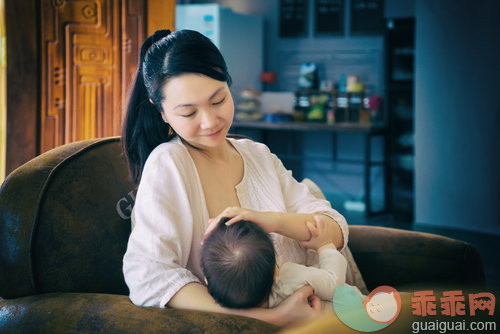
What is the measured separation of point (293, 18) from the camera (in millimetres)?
6668

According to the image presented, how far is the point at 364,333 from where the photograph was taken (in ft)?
3.38

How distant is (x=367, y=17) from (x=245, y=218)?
553 centimetres

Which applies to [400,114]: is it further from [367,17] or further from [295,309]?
[295,309]

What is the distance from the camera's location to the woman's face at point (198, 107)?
1.21m

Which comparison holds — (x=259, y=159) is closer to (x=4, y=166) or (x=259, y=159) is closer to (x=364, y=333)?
(x=364, y=333)

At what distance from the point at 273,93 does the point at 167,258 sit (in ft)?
17.6

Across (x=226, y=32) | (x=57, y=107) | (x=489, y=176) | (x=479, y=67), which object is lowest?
(x=489, y=176)

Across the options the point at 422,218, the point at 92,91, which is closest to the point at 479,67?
the point at 422,218

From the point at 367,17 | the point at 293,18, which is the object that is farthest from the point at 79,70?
the point at 293,18

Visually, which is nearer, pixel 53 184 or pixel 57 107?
pixel 53 184

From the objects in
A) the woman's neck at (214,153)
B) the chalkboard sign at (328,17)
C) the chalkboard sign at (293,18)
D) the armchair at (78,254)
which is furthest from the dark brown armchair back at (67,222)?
the chalkboard sign at (293,18)

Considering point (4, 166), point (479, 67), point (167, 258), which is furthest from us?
point (479, 67)

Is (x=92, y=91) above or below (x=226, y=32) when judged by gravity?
below

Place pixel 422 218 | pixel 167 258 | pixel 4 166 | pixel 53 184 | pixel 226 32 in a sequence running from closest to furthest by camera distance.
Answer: pixel 167 258 < pixel 53 184 < pixel 4 166 < pixel 422 218 < pixel 226 32
